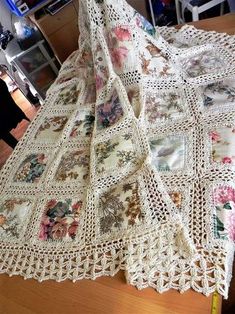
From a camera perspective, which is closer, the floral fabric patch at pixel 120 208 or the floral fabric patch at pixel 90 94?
the floral fabric patch at pixel 120 208

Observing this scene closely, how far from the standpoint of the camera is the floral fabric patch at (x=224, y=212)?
0.54 metres

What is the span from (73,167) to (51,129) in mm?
251

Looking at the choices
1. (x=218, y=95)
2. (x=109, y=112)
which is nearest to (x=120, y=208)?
(x=109, y=112)

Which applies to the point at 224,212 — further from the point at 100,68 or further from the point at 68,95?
the point at 68,95

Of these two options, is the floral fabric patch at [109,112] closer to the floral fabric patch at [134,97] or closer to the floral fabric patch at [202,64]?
the floral fabric patch at [134,97]

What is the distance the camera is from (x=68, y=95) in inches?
43.0

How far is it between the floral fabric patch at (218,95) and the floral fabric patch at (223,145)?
0.32ft

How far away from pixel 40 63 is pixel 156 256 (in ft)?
6.77

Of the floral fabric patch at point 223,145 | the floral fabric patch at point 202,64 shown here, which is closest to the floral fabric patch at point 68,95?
the floral fabric patch at point 202,64

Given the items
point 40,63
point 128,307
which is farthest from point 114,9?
point 40,63

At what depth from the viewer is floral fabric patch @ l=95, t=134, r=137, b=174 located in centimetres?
71

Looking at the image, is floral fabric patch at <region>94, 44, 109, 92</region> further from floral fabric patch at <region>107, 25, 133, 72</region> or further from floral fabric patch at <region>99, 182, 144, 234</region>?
floral fabric patch at <region>99, 182, 144, 234</region>

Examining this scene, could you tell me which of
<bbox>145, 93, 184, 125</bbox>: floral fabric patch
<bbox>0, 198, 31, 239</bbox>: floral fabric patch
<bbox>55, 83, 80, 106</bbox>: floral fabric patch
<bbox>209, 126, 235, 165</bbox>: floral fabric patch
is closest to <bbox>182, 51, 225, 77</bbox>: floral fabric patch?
<bbox>145, 93, 184, 125</bbox>: floral fabric patch

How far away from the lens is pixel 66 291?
57cm
